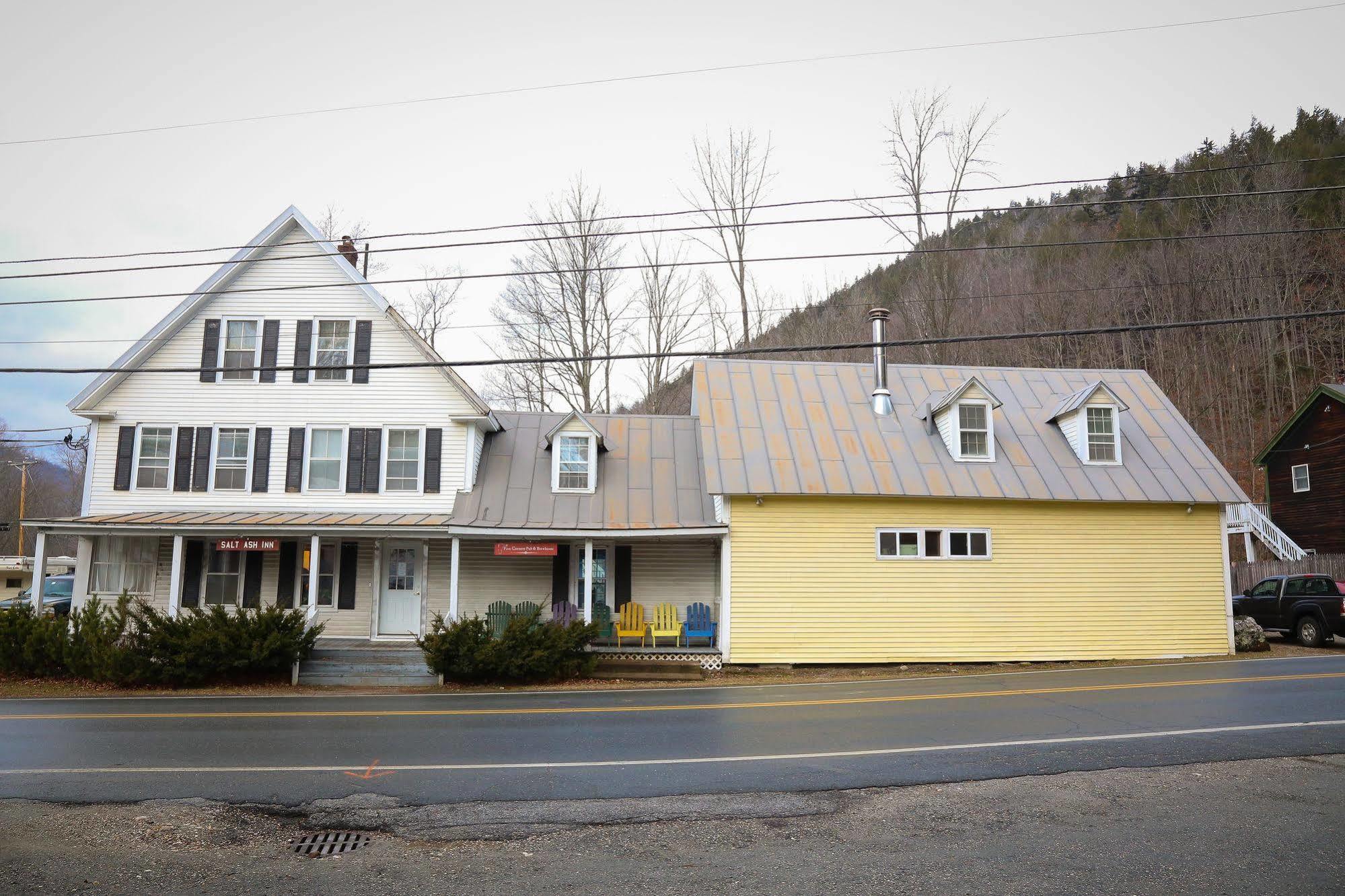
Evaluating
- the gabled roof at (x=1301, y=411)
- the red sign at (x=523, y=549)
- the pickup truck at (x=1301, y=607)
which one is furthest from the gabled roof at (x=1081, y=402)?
the gabled roof at (x=1301, y=411)

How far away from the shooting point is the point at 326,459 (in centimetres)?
2077

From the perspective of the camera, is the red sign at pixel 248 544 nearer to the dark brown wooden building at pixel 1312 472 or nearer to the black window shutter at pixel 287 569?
the black window shutter at pixel 287 569

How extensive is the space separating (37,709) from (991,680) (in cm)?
1587

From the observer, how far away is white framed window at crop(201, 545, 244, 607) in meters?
20.4

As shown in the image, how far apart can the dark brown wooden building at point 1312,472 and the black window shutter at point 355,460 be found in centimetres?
3213

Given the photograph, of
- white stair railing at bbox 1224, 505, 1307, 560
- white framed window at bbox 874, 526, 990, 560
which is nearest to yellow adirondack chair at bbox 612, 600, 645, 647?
white framed window at bbox 874, 526, 990, 560

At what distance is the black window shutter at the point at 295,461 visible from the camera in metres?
20.6

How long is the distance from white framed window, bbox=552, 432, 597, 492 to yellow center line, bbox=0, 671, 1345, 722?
7.92m

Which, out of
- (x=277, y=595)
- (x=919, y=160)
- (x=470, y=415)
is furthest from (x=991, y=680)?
(x=919, y=160)

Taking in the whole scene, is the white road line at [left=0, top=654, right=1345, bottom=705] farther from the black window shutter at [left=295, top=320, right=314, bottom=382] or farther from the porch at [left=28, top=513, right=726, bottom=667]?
the black window shutter at [left=295, top=320, right=314, bottom=382]

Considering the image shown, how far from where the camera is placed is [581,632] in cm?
1733

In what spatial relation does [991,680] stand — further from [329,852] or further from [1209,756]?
[329,852]

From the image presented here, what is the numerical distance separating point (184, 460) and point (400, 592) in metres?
5.90

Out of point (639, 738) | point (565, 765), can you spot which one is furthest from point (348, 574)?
point (565, 765)
